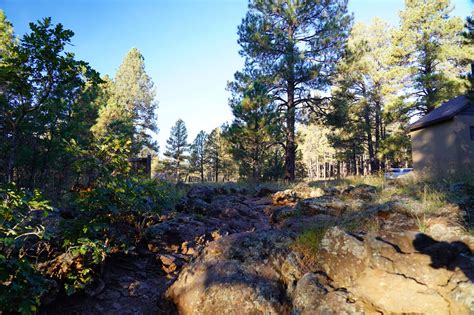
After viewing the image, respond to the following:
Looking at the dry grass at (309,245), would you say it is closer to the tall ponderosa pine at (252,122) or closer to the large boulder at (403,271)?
the large boulder at (403,271)

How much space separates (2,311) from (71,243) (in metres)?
0.91

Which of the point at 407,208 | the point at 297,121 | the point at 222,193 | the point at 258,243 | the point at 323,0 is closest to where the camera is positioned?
the point at 258,243

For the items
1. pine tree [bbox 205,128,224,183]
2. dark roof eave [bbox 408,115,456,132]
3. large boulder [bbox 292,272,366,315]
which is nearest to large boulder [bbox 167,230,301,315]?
large boulder [bbox 292,272,366,315]

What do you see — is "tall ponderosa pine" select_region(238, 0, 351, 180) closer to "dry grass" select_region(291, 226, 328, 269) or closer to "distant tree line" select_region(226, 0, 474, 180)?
"distant tree line" select_region(226, 0, 474, 180)

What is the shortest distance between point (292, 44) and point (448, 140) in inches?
368

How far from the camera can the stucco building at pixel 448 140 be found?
12781 mm

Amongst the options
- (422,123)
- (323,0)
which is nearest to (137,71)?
(323,0)

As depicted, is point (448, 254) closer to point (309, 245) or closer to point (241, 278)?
point (309, 245)

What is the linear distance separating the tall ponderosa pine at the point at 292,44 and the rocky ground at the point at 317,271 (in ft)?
39.9

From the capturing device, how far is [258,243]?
3871 mm

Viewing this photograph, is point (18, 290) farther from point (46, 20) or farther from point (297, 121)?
point (297, 121)

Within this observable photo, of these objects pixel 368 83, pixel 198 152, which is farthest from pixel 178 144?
pixel 368 83

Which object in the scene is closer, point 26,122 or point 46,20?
point 46,20

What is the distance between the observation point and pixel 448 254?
271cm
